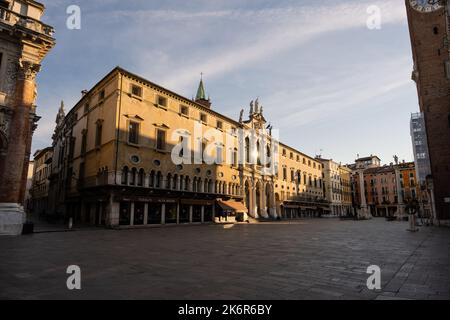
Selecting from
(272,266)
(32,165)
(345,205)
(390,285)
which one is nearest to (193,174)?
(272,266)

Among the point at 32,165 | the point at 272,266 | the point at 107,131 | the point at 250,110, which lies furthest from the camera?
the point at 32,165

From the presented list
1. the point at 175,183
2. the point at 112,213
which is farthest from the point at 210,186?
the point at 112,213

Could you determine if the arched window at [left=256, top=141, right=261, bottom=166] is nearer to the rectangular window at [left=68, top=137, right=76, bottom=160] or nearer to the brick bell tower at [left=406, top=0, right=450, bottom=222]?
the brick bell tower at [left=406, top=0, right=450, bottom=222]

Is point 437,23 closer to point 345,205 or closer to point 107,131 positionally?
point 107,131

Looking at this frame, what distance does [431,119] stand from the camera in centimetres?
2909

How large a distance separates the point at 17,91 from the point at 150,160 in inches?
496

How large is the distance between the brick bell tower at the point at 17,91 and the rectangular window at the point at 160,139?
1192 cm

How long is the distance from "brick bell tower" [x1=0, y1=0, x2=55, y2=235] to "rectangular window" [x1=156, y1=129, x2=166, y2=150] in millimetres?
11915

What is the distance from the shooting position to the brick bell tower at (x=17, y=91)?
17.3 m

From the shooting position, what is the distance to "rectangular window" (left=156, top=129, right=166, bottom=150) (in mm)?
29691

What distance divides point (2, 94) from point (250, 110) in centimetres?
3520

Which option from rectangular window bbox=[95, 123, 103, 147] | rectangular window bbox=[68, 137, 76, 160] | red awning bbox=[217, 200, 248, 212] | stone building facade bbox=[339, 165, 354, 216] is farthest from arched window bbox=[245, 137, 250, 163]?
stone building facade bbox=[339, 165, 354, 216]

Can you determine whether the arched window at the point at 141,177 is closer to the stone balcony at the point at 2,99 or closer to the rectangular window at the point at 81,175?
the rectangular window at the point at 81,175

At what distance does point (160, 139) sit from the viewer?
3017 cm
